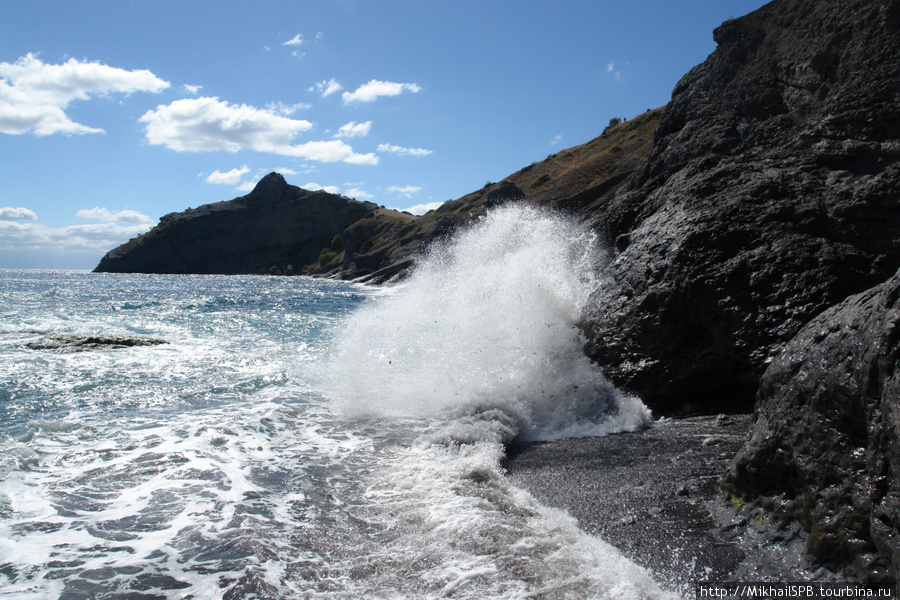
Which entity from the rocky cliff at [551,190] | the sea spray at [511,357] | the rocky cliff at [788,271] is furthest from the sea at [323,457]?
the rocky cliff at [551,190]

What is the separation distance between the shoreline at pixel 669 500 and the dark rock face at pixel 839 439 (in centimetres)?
24

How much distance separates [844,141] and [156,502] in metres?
11.0

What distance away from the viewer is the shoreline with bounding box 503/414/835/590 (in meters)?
3.67

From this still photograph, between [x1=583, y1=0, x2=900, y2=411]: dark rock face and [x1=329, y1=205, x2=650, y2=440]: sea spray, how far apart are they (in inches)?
26.8

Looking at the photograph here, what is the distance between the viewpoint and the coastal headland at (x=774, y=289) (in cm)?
346

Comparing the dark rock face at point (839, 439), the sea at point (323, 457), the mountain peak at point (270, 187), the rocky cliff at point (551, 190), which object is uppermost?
the mountain peak at point (270, 187)

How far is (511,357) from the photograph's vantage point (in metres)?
9.50

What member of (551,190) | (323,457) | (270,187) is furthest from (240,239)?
(323,457)

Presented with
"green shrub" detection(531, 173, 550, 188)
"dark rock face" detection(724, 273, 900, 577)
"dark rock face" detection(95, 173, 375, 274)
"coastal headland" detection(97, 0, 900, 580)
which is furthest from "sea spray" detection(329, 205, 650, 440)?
"dark rock face" detection(95, 173, 375, 274)

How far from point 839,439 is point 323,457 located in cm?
579

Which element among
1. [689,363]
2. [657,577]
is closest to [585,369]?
[689,363]

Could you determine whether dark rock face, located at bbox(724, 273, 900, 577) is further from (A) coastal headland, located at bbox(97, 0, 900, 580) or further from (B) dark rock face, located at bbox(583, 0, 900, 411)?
(B) dark rock face, located at bbox(583, 0, 900, 411)

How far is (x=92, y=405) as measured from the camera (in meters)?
9.28

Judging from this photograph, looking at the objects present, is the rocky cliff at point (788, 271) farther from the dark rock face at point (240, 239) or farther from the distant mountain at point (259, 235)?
the dark rock face at point (240, 239)
